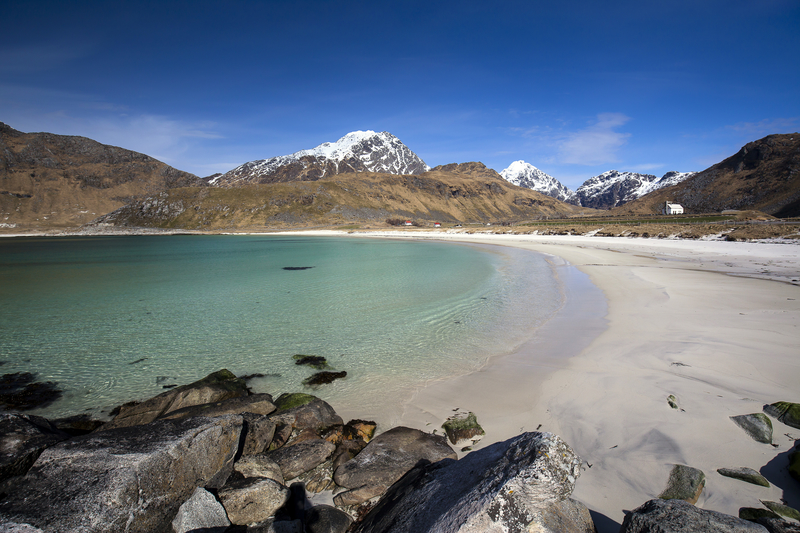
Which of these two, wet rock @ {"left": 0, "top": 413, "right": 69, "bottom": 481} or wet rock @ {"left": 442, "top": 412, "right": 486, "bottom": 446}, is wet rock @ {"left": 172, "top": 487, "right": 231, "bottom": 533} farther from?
wet rock @ {"left": 442, "top": 412, "right": 486, "bottom": 446}

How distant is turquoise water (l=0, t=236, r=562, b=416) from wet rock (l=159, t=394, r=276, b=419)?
5.55 ft

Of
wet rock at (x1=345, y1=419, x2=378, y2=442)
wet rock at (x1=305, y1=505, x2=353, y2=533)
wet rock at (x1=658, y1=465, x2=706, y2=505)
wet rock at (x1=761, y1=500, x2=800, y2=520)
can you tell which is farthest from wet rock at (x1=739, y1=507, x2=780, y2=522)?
A: wet rock at (x1=345, y1=419, x2=378, y2=442)

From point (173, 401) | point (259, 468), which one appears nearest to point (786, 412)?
point (259, 468)

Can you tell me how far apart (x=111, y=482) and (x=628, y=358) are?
1070 centimetres

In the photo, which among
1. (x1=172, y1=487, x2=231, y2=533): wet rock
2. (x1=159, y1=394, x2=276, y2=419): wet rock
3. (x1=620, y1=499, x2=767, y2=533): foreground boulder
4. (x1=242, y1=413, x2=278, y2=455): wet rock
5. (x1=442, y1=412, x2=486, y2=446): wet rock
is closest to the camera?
(x1=620, y1=499, x2=767, y2=533): foreground boulder

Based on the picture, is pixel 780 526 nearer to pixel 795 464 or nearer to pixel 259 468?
pixel 795 464

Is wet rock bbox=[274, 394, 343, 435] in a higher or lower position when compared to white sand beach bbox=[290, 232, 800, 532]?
lower

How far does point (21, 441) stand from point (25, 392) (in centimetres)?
697

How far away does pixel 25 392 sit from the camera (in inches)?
355

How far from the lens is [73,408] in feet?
26.9

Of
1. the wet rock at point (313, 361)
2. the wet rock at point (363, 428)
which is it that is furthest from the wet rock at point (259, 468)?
the wet rock at point (313, 361)

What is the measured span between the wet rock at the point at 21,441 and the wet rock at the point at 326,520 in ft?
11.5

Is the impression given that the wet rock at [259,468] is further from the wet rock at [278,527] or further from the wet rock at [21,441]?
the wet rock at [21,441]

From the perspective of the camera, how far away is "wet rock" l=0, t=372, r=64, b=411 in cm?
835
